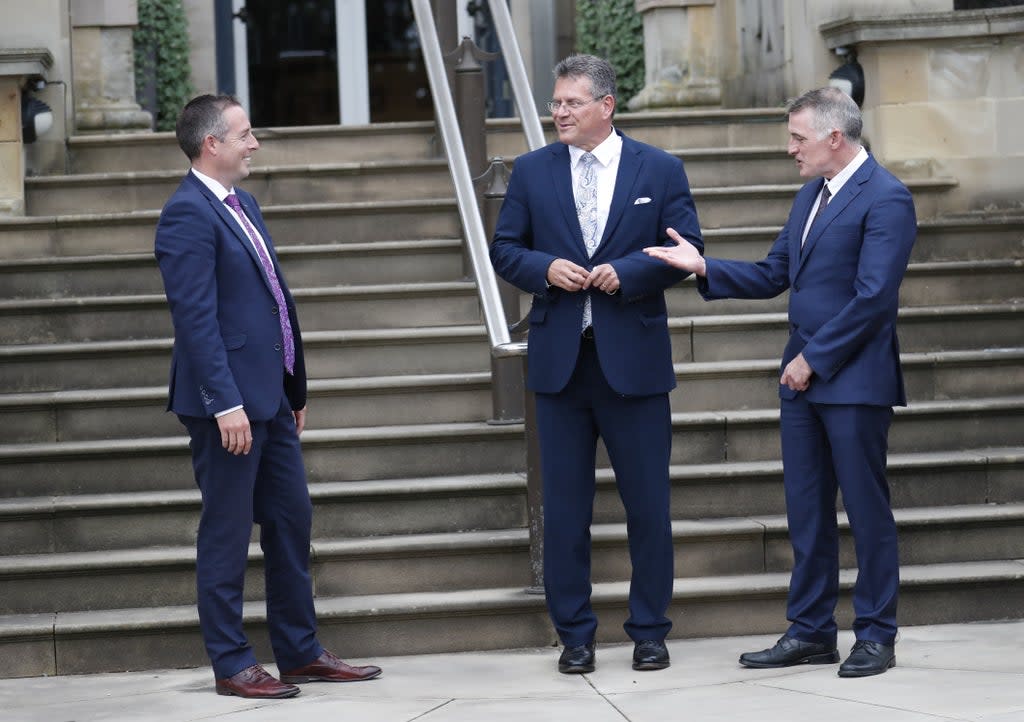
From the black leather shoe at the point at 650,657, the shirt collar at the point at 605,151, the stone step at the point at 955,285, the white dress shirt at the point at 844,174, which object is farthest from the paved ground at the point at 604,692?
the stone step at the point at 955,285

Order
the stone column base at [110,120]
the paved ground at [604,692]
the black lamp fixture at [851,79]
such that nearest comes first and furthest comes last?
the paved ground at [604,692], the black lamp fixture at [851,79], the stone column base at [110,120]

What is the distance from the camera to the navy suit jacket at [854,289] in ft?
16.6

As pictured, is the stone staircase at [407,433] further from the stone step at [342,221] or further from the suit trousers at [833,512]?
the suit trousers at [833,512]

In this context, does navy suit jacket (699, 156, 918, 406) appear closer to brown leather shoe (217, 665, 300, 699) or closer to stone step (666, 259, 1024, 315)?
brown leather shoe (217, 665, 300, 699)

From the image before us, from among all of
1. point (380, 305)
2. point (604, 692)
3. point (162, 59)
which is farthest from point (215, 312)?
point (162, 59)

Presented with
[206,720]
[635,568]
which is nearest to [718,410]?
[635,568]

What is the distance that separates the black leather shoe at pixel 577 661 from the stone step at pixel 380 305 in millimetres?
2185

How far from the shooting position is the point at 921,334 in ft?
23.6

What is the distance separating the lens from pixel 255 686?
199 inches

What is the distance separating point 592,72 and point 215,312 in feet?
4.43

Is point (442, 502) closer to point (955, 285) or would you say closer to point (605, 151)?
point (605, 151)

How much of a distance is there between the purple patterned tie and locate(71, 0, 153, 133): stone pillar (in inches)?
167

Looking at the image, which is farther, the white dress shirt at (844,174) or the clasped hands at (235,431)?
the white dress shirt at (844,174)

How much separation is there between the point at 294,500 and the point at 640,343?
1.16 meters
